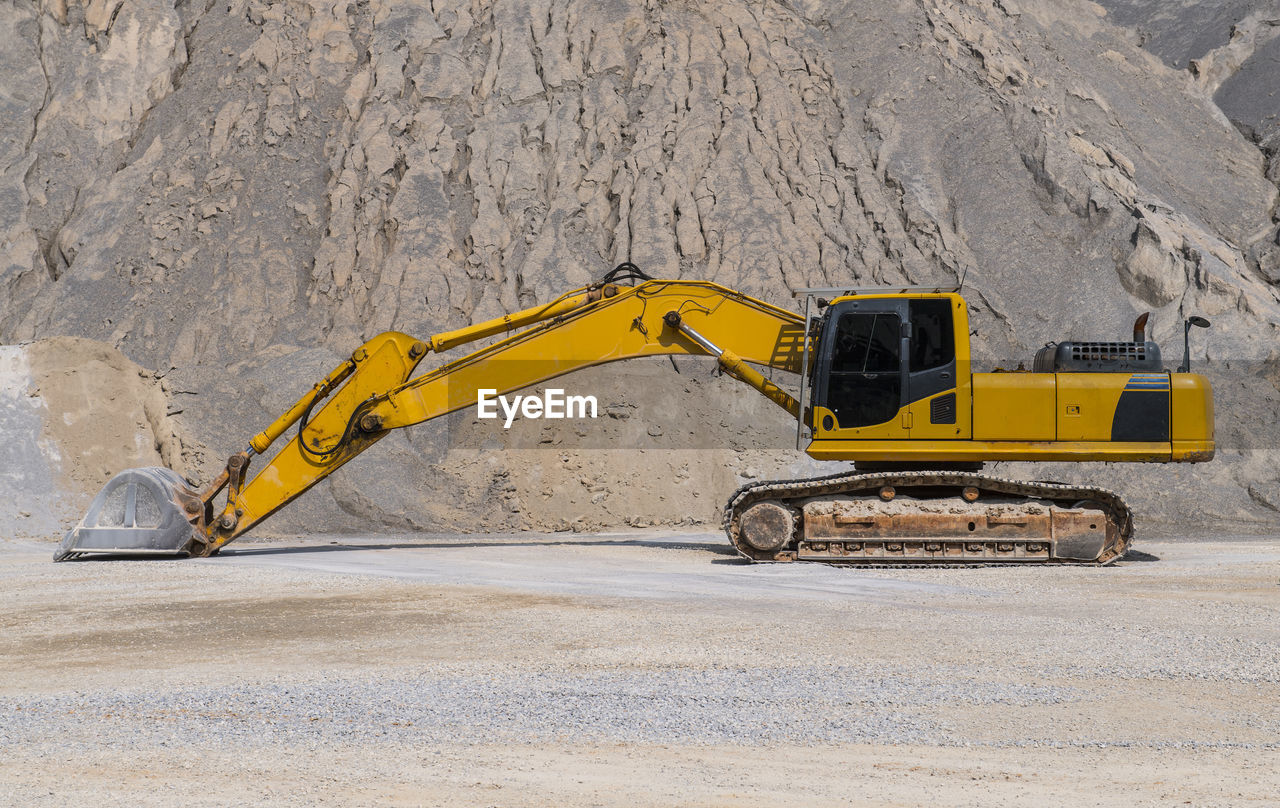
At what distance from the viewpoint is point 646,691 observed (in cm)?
609

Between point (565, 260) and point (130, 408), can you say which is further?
point (565, 260)

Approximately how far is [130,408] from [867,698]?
16292 millimetres

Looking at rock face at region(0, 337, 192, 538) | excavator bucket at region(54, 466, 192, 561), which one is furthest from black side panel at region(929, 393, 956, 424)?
rock face at region(0, 337, 192, 538)

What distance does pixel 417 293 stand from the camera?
85.5 ft

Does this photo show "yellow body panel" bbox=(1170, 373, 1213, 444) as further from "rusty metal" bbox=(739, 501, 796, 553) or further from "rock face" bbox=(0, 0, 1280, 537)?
"rock face" bbox=(0, 0, 1280, 537)

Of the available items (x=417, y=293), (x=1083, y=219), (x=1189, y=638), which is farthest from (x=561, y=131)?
(x=1189, y=638)

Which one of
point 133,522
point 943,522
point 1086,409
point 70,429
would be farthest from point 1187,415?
point 70,429

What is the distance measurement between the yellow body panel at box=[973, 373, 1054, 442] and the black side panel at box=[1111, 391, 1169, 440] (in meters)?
0.70

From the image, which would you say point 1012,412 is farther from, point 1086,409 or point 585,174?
point 585,174

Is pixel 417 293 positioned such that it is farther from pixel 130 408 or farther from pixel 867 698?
pixel 867 698

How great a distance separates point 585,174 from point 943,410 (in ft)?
59.0

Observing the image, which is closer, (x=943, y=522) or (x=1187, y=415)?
(x=943, y=522)

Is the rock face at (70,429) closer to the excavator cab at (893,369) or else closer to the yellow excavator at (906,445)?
the yellow excavator at (906,445)

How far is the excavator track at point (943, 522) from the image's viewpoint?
38.1ft
